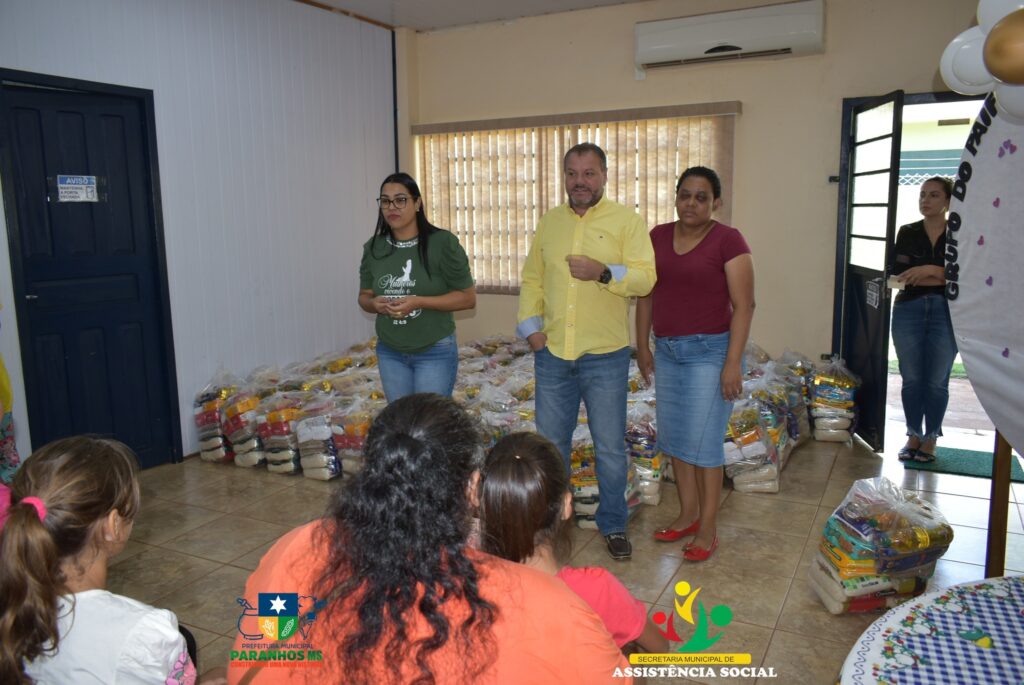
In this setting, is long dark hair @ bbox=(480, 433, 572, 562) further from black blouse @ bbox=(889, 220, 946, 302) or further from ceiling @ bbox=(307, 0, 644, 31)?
ceiling @ bbox=(307, 0, 644, 31)

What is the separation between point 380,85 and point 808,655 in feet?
16.1

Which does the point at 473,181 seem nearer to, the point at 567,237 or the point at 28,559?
the point at 567,237

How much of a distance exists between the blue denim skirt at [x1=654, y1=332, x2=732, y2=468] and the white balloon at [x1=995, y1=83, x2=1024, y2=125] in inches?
62.0

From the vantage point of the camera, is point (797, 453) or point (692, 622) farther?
point (797, 453)

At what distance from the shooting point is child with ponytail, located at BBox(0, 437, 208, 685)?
47.1 inches

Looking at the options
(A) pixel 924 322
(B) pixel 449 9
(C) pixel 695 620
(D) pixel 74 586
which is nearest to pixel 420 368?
(C) pixel 695 620

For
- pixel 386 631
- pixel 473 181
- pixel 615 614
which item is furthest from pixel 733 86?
pixel 386 631

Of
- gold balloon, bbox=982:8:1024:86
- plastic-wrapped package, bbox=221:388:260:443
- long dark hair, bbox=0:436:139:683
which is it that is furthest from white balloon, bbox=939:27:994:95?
plastic-wrapped package, bbox=221:388:260:443

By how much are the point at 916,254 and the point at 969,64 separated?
2.55 metres

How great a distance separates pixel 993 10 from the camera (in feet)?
3.92

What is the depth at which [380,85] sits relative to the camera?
569cm

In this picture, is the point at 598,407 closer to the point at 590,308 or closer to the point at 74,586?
the point at 590,308

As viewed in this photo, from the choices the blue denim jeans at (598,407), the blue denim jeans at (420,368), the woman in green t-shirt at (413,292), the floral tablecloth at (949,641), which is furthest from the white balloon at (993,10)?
the blue denim jeans at (420,368)

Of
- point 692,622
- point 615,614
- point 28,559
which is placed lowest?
point 692,622
